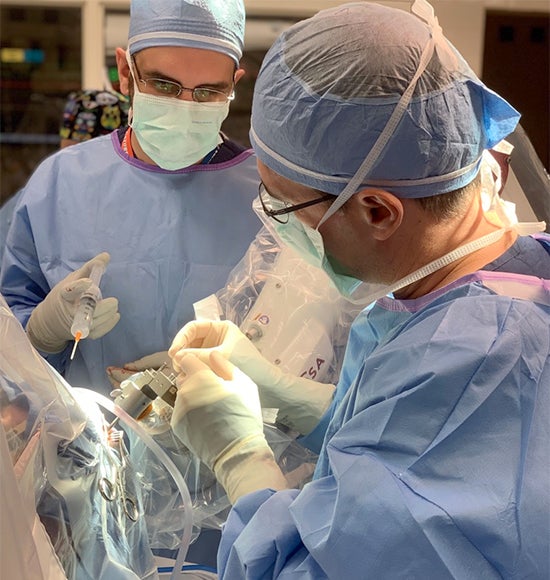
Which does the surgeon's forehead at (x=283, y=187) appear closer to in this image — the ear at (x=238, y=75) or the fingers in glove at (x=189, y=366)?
the fingers in glove at (x=189, y=366)

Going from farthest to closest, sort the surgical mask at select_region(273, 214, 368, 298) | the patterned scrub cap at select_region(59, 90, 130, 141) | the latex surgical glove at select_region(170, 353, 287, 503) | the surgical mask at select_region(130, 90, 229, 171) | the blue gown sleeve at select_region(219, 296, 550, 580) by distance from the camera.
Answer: the patterned scrub cap at select_region(59, 90, 130, 141) → the surgical mask at select_region(130, 90, 229, 171) → the latex surgical glove at select_region(170, 353, 287, 503) → the surgical mask at select_region(273, 214, 368, 298) → the blue gown sleeve at select_region(219, 296, 550, 580)

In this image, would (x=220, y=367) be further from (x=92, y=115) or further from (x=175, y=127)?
(x=92, y=115)

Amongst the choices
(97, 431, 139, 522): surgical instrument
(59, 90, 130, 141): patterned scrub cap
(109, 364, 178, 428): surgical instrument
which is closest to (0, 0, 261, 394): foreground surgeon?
(109, 364, 178, 428): surgical instrument

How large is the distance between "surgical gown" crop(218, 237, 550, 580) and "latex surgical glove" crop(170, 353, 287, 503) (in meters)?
0.25

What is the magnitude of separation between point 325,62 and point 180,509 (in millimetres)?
772

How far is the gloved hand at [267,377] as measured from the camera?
147 cm

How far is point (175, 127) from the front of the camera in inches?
68.2

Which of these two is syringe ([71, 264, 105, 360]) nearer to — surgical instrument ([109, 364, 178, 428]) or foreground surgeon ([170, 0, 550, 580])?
surgical instrument ([109, 364, 178, 428])

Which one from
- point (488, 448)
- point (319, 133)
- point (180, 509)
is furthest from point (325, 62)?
point (180, 509)

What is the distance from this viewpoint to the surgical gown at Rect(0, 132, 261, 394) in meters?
1.72

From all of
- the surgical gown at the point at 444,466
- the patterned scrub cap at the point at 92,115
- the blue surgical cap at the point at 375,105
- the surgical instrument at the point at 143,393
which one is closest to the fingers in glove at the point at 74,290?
the surgical instrument at the point at 143,393

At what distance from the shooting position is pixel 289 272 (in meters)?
1.53

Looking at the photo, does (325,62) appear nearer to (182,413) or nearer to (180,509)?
(182,413)

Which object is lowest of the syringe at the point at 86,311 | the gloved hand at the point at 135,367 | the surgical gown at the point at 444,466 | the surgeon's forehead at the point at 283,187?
the gloved hand at the point at 135,367
